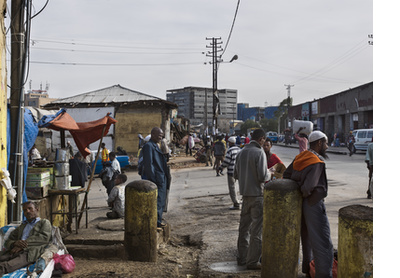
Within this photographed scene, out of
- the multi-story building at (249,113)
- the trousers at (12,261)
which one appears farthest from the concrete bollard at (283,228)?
the multi-story building at (249,113)

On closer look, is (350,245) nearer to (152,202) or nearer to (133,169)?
(152,202)

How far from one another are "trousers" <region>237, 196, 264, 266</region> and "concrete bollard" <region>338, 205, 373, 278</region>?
1504mm

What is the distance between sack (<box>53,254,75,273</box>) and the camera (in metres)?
5.29

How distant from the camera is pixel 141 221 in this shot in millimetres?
5750

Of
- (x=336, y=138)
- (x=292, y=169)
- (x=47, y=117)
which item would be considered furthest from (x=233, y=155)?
(x=336, y=138)

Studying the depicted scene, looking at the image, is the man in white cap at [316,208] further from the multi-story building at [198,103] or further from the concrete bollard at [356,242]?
the multi-story building at [198,103]

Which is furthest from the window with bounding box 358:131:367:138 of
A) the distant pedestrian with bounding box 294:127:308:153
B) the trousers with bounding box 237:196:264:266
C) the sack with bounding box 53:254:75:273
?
the sack with bounding box 53:254:75:273

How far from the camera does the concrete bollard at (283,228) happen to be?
184 inches

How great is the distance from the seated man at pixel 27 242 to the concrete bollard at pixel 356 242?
3679 mm

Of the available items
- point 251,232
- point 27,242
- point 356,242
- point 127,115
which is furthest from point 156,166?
point 127,115

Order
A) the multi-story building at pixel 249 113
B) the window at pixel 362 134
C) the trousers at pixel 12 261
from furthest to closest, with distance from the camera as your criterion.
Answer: the multi-story building at pixel 249 113 → the window at pixel 362 134 → the trousers at pixel 12 261

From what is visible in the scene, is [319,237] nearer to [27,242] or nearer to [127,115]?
[27,242]

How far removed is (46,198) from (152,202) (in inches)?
98.0

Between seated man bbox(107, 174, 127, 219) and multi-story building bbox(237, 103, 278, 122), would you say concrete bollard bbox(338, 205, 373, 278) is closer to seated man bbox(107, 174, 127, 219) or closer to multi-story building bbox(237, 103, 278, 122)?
seated man bbox(107, 174, 127, 219)
